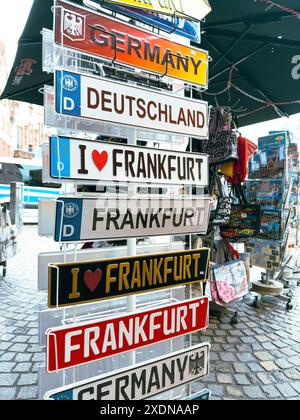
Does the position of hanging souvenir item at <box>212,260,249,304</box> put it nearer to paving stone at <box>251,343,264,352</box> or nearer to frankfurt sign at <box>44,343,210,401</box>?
paving stone at <box>251,343,264,352</box>

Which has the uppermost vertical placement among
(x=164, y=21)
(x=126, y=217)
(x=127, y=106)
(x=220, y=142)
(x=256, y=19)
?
(x=256, y=19)

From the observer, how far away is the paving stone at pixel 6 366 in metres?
2.34

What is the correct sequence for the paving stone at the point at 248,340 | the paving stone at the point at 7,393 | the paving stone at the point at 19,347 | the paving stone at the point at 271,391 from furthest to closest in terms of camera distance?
the paving stone at the point at 248,340
the paving stone at the point at 19,347
the paving stone at the point at 271,391
the paving stone at the point at 7,393

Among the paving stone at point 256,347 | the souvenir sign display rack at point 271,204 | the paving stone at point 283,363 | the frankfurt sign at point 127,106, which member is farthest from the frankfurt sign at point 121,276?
the souvenir sign display rack at point 271,204

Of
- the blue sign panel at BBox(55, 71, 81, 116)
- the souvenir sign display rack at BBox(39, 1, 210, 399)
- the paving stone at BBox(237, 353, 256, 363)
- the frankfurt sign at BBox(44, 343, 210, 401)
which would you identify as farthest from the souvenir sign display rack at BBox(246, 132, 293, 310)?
the blue sign panel at BBox(55, 71, 81, 116)

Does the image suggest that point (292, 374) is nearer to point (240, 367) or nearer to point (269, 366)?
point (269, 366)

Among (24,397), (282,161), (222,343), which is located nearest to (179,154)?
(24,397)

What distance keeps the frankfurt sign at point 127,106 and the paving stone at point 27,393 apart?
2021mm

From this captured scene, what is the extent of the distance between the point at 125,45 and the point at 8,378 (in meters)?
2.51

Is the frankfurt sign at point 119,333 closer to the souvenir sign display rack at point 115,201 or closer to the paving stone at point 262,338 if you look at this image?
the souvenir sign display rack at point 115,201

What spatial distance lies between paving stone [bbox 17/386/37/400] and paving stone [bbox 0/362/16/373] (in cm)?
33

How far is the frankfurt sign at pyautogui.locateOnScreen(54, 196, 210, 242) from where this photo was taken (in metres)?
1.13

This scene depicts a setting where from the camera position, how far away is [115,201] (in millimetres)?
1223

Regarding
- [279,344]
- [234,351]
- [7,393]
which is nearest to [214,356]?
[234,351]
